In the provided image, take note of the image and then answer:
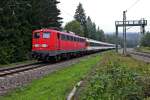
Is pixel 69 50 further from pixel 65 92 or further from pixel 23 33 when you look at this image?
pixel 65 92

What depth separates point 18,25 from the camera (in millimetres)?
43812

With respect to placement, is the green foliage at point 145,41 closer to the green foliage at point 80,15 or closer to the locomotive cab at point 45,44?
the green foliage at point 80,15

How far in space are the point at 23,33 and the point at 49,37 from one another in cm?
1084

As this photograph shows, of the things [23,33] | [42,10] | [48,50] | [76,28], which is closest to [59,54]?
[48,50]

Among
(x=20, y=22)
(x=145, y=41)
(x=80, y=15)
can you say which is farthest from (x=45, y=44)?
(x=145, y=41)

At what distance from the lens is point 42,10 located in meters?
55.3

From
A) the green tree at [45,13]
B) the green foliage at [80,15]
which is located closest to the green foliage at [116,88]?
the green tree at [45,13]

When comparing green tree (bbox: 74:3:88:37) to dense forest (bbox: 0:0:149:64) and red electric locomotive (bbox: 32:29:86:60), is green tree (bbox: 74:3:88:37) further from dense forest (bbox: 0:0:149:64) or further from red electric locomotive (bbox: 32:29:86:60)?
red electric locomotive (bbox: 32:29:86:60)

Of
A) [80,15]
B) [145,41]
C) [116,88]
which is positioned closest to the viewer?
[116,88]

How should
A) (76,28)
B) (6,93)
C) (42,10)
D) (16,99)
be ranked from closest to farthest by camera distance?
(16,99) → (6,93) → (42,10) → (76,28)

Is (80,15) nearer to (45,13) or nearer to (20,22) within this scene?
(45,13)

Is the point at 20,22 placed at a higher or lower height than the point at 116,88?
higher

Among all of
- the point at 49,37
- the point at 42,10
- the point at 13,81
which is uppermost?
the point at 42,10

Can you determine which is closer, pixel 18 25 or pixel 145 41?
pixel 18 25
